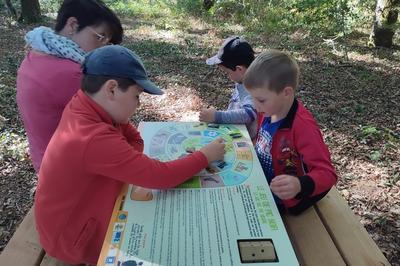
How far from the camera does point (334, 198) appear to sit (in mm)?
2352

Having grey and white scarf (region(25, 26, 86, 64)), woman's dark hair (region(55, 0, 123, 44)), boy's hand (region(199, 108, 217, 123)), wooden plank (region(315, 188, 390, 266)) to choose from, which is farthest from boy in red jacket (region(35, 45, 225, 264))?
wooden plank (region(315, 188, 390, 266))

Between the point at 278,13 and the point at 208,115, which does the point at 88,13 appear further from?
the point at 278,13

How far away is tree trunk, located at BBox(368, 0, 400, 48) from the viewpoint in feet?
22.0

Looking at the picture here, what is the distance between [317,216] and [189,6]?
10.7 metres

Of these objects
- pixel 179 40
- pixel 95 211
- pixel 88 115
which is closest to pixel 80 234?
pixel 95 211

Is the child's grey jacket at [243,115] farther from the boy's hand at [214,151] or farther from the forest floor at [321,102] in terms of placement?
the forest floor at [321,102]

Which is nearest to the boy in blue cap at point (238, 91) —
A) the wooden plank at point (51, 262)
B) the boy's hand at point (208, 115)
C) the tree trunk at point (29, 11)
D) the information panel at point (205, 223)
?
the boy's hand at point (208, 115)

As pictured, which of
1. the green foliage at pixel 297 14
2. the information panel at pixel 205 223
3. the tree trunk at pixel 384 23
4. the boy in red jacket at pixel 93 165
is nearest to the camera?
the information panel at pixel 205 223

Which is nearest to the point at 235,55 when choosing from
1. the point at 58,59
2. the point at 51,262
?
the point at 58,59

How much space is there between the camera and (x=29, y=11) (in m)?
9.61

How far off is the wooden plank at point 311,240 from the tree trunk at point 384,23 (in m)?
5.82

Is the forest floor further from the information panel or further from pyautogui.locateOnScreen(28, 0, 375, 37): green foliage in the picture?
the information panel

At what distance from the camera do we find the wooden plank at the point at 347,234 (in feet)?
6.15

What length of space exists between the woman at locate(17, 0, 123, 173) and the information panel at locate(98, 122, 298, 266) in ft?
2.16
